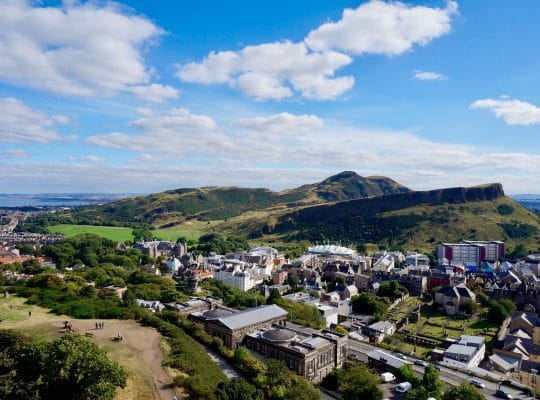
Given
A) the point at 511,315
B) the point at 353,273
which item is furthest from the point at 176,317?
the point at 353,273

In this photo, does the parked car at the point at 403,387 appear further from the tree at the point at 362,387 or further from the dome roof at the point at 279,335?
the dome roof at the point at 279,335

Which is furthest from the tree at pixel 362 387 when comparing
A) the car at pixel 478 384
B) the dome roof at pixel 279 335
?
the car at pixel 478 384

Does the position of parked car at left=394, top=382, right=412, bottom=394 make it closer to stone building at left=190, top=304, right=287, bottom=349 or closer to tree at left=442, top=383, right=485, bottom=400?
tree at left=442, top=383, right=485, bottom=400

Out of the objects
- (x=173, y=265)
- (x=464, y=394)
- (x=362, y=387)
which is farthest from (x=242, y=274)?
(x=464, y=394)

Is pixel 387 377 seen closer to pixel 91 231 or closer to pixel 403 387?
pixel 403 387

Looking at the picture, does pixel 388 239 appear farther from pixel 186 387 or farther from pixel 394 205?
pixel 186 387
